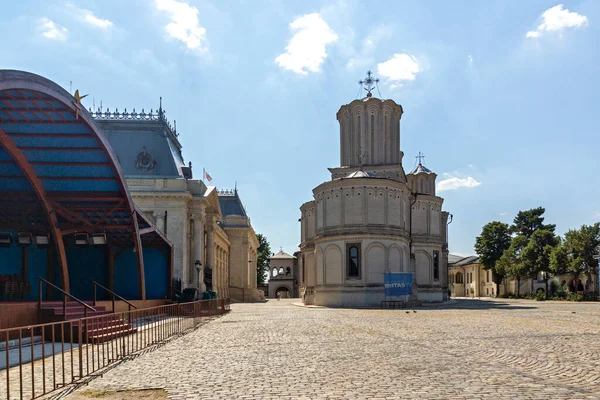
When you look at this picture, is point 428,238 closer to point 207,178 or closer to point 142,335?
point 207,178

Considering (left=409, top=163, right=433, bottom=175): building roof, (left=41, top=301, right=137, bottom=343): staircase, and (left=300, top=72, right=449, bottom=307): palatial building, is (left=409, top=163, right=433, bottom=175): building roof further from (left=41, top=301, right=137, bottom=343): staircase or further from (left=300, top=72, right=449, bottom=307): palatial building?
(left=41, top=301, right=137, bottom=343): staircase

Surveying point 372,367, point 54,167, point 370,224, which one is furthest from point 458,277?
point 372,367

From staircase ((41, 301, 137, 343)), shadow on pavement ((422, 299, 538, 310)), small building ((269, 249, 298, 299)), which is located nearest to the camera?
staircase ((41, 301, 137, 343))

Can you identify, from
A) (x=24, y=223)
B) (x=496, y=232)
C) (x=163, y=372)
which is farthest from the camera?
(x=496, y=232)

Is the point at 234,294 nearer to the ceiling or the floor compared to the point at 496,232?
nearer to the floor

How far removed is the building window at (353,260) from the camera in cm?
4381

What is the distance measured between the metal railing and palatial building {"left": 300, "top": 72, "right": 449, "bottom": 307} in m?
21.2

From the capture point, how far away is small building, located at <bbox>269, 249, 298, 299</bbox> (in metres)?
107

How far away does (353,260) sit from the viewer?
1734 inches

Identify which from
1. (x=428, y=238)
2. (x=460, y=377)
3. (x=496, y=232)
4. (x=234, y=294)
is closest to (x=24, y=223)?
(x=460, y=377)

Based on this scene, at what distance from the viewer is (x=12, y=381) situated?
948cm

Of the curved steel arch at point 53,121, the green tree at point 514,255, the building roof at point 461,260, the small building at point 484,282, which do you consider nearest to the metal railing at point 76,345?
the curved steel arch at point 53,121

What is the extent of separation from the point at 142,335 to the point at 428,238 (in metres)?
41.3

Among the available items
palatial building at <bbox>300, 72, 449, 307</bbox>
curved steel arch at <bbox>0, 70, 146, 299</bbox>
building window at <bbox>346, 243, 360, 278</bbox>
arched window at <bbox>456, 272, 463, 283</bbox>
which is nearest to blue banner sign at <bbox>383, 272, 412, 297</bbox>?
palatial building at <bbox>300, 72, 449, 307</bbox>
